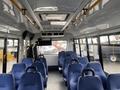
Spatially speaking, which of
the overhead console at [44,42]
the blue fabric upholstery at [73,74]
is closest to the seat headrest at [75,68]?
the blue fabric upholstery at [73,74]

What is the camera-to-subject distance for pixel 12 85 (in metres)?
3.14

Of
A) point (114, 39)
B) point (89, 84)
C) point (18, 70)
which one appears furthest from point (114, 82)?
point (18, 70)

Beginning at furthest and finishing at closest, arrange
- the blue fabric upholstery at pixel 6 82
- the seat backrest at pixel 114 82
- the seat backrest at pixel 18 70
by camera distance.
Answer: the seat backrest at pixel 18 70 < the blue fabric upholstery at pixel 6 82 < the seat backrest at pixel 114 82

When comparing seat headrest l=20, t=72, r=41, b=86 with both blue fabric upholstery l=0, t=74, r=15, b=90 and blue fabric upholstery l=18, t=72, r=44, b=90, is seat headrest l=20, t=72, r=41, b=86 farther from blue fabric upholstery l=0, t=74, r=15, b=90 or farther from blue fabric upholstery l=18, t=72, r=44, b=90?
blue fabric upholstery l=0, t=74, r=15, b=90

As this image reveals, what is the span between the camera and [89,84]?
2.79 metres

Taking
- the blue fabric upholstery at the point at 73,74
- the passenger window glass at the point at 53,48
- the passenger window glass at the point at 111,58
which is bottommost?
the blue fabric upholstery at the point at 73,74

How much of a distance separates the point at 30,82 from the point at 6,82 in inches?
17.5

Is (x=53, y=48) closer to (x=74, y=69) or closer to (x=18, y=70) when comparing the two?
(x=18, y=70)

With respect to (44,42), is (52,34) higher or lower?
higher

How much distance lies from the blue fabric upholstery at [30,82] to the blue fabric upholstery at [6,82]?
17 cm

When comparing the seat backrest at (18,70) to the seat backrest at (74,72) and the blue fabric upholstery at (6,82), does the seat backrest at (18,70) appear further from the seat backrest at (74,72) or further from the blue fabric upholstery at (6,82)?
the blue fabric upholstery at (6,82)

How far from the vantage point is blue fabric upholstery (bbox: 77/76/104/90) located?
2.78 m

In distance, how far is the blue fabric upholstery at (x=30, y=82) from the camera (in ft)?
10.3

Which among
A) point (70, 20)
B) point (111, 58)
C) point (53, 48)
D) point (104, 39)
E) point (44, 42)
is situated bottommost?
point (111, 58)
